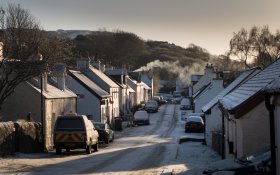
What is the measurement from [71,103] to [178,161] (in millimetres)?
19817

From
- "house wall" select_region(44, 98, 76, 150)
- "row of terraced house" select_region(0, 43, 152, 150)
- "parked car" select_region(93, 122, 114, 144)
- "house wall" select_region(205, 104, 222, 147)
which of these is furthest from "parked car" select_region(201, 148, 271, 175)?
"parked car" select_region(93, 122, 114, 144)

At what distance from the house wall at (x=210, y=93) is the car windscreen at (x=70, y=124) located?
3018 centimetres

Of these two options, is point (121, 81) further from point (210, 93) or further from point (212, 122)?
point (212, 122)

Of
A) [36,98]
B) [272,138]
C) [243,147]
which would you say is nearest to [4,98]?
[36,98]

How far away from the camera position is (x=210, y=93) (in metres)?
66.4

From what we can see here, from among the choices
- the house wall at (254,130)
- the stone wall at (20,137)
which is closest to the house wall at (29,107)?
the stone wall at (20,137)

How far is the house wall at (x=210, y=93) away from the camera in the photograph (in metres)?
62.5

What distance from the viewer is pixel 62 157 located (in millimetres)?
31609

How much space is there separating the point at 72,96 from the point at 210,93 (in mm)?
22575

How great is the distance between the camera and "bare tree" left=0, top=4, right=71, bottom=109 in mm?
37938

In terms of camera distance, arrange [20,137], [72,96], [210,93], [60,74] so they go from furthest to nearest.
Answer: [210,93] < [72,96] < [60,74] < [20,137]

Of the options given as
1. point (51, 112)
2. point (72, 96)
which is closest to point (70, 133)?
point (51, 112)

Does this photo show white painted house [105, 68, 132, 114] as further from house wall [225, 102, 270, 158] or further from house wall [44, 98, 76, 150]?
house wall [225, 102, 270, 158]

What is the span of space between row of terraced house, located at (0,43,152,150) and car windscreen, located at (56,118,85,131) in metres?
3.73
